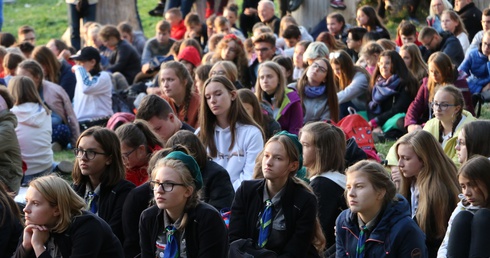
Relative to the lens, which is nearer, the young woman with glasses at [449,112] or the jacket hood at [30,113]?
the young woman with glasses at [449,112]

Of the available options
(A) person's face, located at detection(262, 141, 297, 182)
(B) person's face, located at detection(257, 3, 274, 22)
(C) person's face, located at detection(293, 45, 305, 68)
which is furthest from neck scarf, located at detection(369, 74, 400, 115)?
(B) person's face, located at detection(257, 3, 274, 22)

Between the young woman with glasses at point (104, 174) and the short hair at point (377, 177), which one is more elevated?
the short hair at point (377, 177)

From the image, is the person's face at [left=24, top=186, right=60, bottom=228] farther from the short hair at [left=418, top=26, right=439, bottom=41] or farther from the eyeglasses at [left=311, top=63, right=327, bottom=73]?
the short hair at [left=418, top=26, right=439, bottom=41]

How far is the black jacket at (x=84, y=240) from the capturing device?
5.55 metres

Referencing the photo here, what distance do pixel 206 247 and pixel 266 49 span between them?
22.4ft

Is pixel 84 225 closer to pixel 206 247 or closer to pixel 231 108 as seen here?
pixel 206 247

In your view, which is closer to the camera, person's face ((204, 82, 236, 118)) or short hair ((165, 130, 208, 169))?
short hair ((165, 130, 208, 169))

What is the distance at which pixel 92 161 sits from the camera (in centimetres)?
664

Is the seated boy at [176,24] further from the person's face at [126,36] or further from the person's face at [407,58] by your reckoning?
the person's face at [407,58]

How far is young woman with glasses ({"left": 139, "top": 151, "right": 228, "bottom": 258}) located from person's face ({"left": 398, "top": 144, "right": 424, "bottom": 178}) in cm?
160

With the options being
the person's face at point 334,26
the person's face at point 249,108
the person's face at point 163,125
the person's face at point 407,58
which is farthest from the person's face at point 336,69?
the person's face at point 163,125

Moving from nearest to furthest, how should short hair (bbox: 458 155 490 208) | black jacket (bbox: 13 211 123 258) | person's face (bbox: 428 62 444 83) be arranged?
black jacket (bbox: 13 211 123 258)
short hair (bbox: 458 155 490 208)
person's face (bbox: 428 62 444 83)

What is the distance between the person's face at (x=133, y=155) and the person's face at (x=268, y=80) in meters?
2.90

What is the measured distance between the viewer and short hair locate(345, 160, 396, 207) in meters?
5.85
